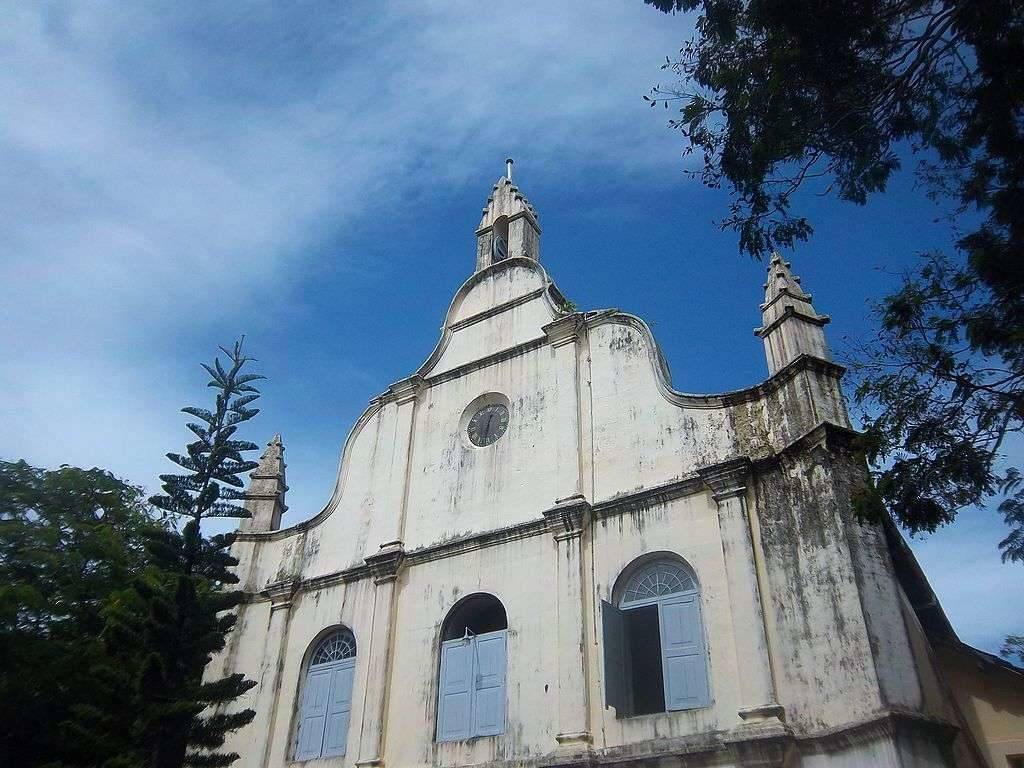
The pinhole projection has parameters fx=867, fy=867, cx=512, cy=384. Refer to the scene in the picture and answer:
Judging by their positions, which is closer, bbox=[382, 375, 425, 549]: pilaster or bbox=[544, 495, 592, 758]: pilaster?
bbox=[544, 495, 592, 758]: pilaster

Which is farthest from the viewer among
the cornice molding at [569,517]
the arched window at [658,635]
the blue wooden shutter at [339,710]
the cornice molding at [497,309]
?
the cornice molding at [497,309]

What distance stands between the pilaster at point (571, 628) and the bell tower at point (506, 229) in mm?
5750

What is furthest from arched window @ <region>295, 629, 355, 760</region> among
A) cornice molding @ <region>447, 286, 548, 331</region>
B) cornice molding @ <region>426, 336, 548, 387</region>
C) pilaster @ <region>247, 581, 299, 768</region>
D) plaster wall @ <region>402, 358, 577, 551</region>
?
cornice molding @ <region>447, 286, 548, 331</region>

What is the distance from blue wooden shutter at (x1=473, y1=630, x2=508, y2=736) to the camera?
10.8 m

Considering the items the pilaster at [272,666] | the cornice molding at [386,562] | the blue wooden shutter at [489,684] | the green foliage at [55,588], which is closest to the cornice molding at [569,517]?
the blue wooden shutter at [489,684]

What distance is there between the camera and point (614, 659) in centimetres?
1005

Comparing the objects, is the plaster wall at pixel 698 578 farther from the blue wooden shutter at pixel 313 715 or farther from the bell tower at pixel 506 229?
the bell tower at pixel 506 229

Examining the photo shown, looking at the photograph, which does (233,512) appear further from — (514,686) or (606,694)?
(606,694)

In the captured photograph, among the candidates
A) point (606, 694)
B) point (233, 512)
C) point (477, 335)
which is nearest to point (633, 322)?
point (477, 335)

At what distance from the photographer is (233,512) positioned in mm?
14320

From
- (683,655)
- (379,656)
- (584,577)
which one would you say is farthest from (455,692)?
(683,655)

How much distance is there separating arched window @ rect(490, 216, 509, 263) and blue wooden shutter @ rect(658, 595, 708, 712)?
8158 millimetres

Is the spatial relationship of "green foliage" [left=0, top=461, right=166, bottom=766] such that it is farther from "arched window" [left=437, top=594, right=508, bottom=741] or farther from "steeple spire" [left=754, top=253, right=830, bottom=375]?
"steeple spire" [left=754, top=253, right=830, bottom=375]

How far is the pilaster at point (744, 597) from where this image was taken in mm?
8867
